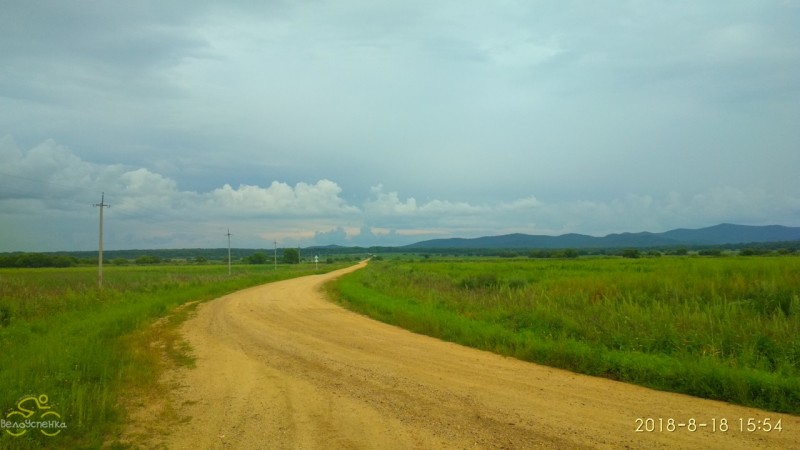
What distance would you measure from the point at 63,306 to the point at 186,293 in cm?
728

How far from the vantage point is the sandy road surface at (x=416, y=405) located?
231 inches

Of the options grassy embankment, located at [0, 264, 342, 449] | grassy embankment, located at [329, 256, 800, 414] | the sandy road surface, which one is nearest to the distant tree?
grassy embankment, located at [0, 264, 342, 449]

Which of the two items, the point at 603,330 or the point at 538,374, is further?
the point at 603,330

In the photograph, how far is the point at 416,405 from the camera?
7.25 meters

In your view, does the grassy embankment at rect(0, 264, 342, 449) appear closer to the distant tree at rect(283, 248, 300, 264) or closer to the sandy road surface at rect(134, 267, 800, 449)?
the sandy road surface at rect(134, 267, 800, 449)

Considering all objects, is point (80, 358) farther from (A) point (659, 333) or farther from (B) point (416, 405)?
(A) point (659, 333)

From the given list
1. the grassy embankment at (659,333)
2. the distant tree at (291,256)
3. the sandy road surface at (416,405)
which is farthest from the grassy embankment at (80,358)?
the distant tree at (291,256)

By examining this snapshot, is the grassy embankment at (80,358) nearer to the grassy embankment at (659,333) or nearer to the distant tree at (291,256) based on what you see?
the grassy embankment at (659,333)

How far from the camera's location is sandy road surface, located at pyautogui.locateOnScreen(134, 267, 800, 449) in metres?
5.86

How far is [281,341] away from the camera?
42.7 feet

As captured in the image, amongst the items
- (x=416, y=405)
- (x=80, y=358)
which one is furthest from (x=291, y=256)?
(x=416, y=405)

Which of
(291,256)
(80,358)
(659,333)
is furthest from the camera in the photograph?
(291,256)

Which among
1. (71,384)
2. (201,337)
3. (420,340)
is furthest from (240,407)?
(201,337)

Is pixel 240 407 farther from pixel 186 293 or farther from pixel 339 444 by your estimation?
pixel 186 293
